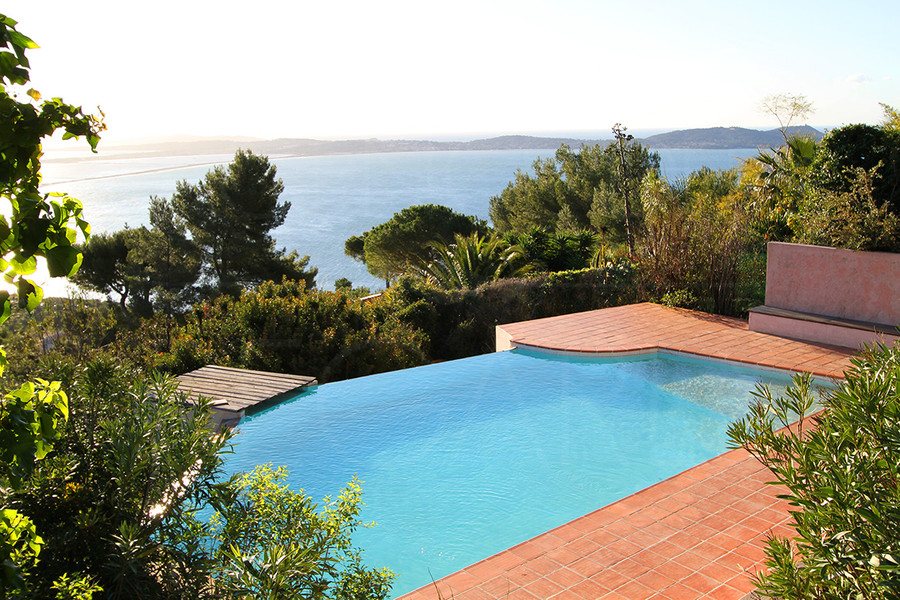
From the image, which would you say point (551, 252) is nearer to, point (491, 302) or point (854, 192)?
point (491, 302)

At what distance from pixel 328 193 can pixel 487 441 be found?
11356cm

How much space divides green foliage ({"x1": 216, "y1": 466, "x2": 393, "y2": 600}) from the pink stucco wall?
8.17m

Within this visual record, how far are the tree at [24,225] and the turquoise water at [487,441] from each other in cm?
354

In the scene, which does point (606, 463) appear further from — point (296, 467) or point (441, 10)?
point (441, 10)

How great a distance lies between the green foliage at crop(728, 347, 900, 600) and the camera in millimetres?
1882

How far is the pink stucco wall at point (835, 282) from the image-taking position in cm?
830

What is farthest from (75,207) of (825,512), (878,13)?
(878,13)

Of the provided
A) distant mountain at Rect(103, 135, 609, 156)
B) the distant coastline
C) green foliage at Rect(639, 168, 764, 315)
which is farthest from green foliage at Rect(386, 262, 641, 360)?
distant mountain at Rect(103, 135, 609, 156)

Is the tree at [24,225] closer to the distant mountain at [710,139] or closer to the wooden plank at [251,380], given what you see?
the wooden plank at [251,380]

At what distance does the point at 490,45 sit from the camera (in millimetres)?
37250

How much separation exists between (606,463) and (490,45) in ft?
115

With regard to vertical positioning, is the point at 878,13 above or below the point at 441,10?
below

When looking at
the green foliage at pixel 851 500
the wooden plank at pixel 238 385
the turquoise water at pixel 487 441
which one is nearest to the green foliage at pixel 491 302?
the turquoise water at pixel 487 441

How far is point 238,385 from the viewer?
785 centimetres
